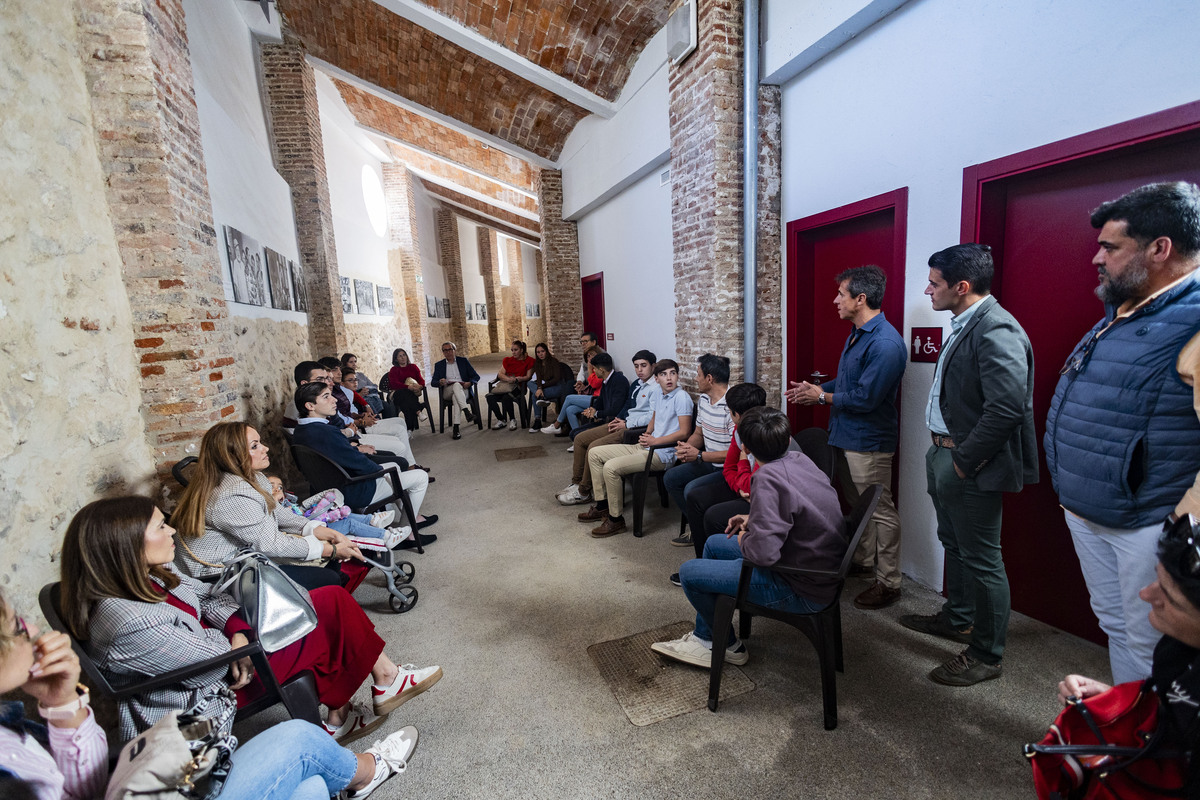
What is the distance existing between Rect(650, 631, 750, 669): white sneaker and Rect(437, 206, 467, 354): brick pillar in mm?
17329

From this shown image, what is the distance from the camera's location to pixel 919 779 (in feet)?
6.00

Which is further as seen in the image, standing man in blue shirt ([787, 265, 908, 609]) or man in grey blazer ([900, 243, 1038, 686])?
standing man in blue shirt ([787, 265, 908, 609])

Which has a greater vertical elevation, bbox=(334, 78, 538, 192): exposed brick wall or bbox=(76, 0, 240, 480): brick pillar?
bbox=(334, 78, 538, 192): exposed brick wall

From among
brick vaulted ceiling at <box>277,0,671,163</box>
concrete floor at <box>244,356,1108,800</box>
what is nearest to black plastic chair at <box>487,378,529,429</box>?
brick vaulted ceiling at <box>277,0,671,163</box>

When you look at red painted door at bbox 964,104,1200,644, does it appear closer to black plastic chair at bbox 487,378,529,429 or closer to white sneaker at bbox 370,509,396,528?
white sneaker at bbox 370,509,396,528

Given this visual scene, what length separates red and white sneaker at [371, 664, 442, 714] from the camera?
7.55 ft

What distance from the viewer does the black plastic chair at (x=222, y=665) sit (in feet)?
5.27

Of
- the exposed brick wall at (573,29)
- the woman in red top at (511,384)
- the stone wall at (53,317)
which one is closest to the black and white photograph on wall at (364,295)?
the woman in red top at (511,384)

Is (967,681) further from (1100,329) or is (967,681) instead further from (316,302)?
(316,302)

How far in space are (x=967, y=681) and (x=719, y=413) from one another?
78.0 inches

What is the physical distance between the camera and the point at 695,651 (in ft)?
8.11

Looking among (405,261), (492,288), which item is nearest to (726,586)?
(405,261)

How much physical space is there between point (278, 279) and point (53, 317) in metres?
4.28

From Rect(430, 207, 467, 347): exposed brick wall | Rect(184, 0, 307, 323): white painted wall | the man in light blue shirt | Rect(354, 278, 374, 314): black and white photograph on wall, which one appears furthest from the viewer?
Rect(430, 207, 467, 347): exposed brick wall
